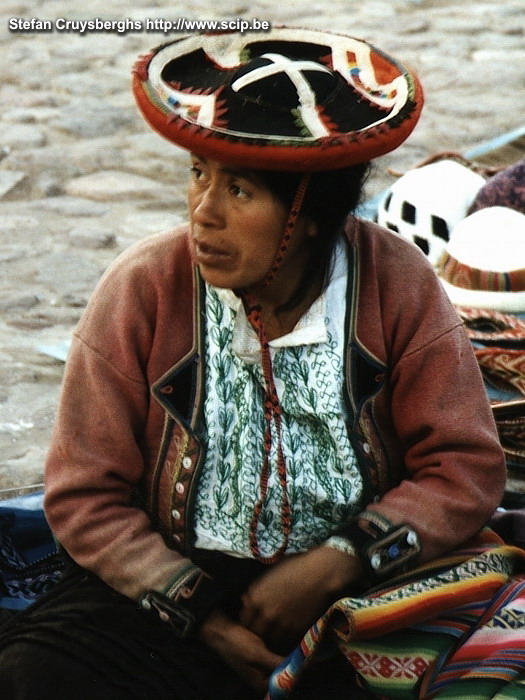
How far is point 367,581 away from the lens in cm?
210

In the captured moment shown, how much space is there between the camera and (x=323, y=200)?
203 centimetres

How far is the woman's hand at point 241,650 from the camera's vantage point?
2025 mm

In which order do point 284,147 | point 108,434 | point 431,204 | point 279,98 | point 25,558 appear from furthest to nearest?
point 431,204 → point 25,558 → point 108,434 → point 279,98 → point 284,147

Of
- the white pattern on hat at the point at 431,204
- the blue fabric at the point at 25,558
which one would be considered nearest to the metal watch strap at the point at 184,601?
the blue fabric at the point at 25,558

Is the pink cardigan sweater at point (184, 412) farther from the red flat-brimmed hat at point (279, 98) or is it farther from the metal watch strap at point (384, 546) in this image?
the red flat-brimmed hat at point (279, 98)

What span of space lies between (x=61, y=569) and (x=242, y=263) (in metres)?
0.94

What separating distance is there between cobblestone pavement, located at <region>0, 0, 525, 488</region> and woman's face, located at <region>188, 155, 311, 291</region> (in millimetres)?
1332

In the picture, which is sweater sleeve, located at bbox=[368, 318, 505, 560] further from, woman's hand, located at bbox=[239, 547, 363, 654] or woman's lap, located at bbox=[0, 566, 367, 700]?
woman's lap, located at bbox=[0, 566, 367, 700]

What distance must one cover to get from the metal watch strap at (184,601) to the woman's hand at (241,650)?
3 centimetres

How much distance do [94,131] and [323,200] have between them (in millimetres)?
4063

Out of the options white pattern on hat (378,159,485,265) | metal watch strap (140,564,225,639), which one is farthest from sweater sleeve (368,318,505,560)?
white pattern on hat (378,159,485,265)

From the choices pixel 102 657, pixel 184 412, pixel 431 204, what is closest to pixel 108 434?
pixel 184 412

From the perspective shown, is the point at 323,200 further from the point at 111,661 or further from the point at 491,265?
the point at 491,265

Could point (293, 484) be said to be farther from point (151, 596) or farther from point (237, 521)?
point (151, 596)
